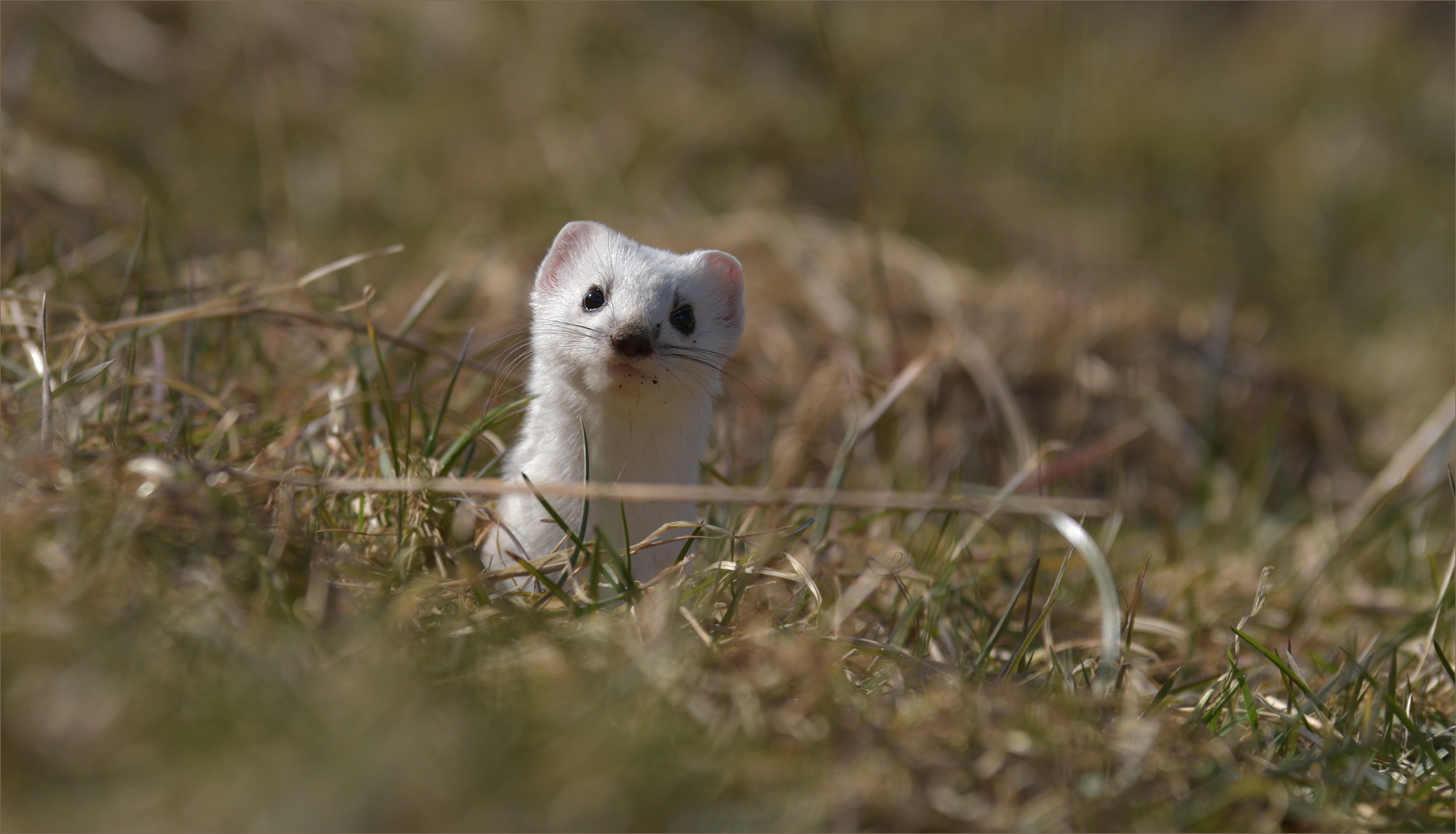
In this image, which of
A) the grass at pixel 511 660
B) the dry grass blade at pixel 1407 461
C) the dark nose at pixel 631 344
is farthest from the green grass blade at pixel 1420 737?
the dark nose at pixel 631 344

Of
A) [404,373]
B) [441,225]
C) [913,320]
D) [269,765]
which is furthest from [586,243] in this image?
[441,225]

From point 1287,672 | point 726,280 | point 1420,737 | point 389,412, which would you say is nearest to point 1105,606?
point 1287,672

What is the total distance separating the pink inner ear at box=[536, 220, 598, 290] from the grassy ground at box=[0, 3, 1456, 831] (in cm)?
21

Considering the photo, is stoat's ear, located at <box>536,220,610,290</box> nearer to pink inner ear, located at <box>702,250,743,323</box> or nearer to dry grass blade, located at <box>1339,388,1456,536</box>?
pink inner ear, located at <box>702,250,743,323</box>

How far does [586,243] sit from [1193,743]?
6.67ft

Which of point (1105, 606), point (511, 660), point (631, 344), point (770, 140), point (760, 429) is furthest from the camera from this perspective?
point (770, 140)

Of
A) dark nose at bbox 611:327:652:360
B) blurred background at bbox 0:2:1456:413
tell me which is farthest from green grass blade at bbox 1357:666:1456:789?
blurred background at bbox 0:2:1456:413

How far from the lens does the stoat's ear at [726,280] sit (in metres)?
3.15

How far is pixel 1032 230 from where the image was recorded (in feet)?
23.0

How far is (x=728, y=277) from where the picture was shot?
126 inches

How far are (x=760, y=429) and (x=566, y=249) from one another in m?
1.51

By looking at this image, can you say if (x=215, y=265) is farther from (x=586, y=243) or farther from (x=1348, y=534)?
(x=1348, y=534)

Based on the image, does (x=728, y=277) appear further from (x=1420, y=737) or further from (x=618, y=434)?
(x=1420, y=737)

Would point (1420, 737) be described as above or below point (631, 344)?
below
